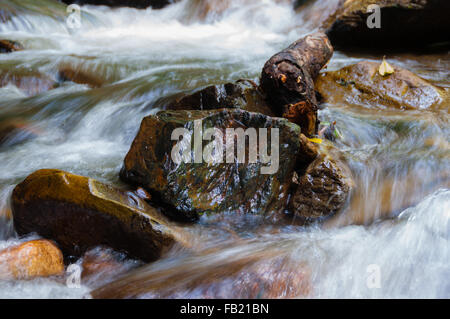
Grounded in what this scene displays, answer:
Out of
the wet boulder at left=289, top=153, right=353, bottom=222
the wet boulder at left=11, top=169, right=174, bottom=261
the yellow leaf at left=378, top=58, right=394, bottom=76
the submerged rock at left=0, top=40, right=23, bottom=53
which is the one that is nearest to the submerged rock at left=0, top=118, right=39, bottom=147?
the wet boulder at left=11, top=169, right=174, bottom=261

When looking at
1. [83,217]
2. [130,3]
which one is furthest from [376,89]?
[130,3]

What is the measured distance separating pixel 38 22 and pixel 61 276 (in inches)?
338

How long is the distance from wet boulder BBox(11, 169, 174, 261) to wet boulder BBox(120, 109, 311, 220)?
12.7 inches

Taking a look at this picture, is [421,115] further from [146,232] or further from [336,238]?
[146,232]

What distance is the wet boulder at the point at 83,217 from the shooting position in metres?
2.61

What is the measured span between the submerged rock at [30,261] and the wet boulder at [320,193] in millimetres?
1884

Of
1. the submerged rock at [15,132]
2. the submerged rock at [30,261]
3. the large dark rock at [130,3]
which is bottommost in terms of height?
the submerged rock at [30,261]

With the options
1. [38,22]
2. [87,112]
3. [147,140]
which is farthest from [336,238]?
[38,22]

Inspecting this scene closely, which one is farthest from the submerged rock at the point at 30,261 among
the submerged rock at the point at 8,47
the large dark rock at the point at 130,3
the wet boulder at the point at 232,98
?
the large dark rock at the point at 130,3

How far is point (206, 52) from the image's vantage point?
7.97m

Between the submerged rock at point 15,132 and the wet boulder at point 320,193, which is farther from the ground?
the submerged rock at point 15,132

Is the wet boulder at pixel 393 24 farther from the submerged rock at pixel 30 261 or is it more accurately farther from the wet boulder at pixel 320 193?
the submerged rock at pixel 30 261

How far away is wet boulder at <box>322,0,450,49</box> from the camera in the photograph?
6.61 meters

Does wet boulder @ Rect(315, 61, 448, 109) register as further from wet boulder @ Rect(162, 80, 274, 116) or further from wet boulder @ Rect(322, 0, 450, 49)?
wet boulder @ Rect(322, 0, 450, 49)
